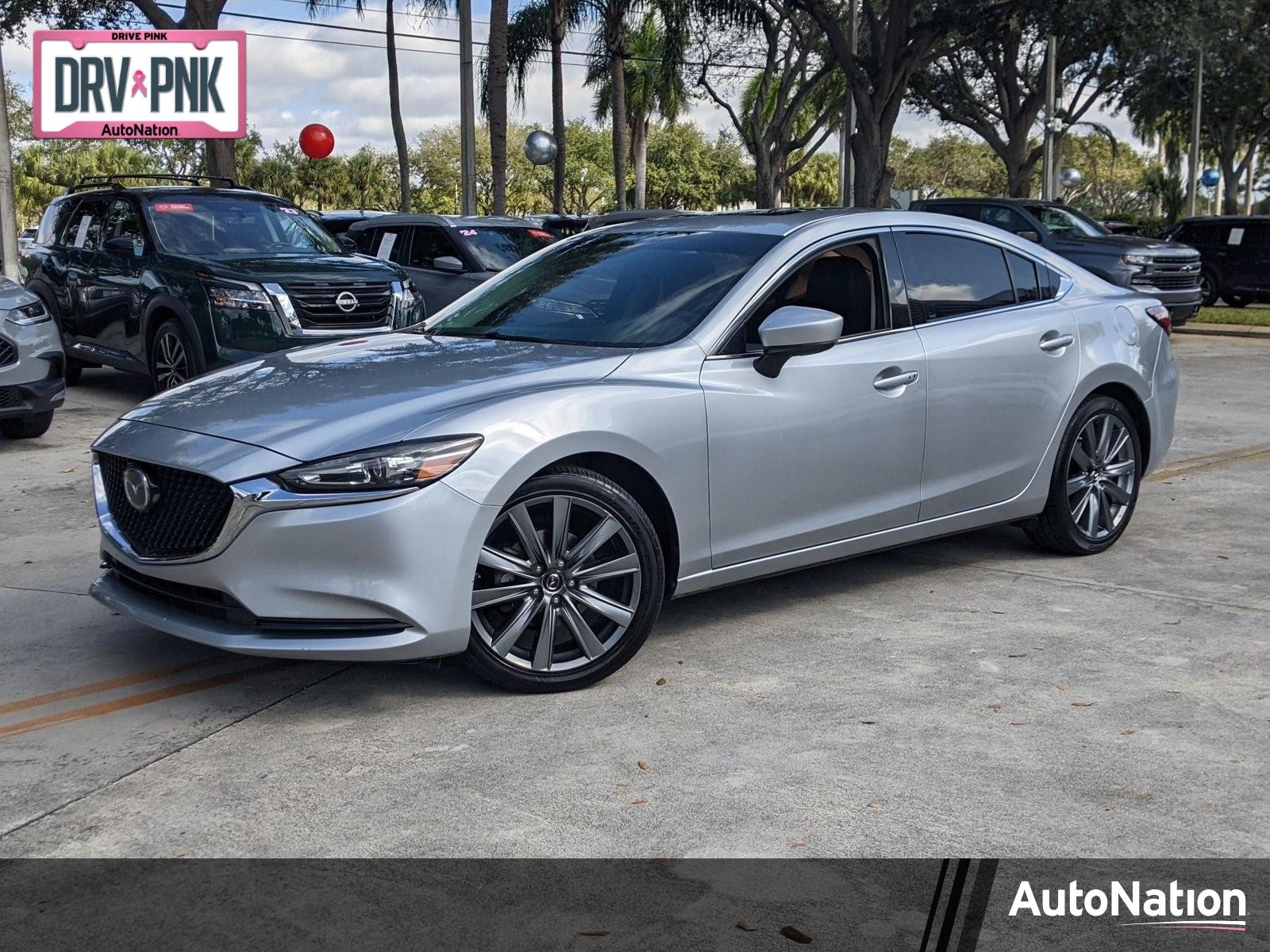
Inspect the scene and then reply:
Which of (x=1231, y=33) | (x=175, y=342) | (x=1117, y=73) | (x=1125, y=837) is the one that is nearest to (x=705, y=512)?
(x=1125, y=837)

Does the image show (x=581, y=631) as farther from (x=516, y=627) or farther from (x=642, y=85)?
(x=642, y=85)

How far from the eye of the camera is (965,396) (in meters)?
6.11

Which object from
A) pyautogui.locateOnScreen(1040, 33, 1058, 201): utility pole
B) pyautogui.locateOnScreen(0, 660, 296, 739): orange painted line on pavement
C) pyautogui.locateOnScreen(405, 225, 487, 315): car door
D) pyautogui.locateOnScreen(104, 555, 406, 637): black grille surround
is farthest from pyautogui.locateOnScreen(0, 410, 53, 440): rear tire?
pyautogui.locateOnScreen(1040, 33, 1058, 201): utility pole

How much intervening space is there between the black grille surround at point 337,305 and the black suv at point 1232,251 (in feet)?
59.8

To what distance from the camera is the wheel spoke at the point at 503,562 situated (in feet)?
15.4

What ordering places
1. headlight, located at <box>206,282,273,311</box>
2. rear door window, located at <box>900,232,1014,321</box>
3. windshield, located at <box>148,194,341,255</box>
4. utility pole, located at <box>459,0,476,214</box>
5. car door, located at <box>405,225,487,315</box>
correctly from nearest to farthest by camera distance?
rear door window, located at <box>900,232,1014,321</box>, headlight, located at <box>206,282,273,311</box>, windshield, located at <box>148,194,341,255</box>, car door, located at <box>405,225,487,315</box>, utility pole, located at <box>459,0,476,214</box>

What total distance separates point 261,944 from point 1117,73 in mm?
39421

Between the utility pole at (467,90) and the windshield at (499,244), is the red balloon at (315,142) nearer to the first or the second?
the utility pole at (467,90)

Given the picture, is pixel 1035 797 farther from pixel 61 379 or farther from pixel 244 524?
pixel 61 379

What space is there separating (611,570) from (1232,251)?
24638mm

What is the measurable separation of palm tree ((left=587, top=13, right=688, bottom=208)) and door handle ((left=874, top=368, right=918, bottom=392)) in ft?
114

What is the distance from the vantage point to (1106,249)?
20547 mm

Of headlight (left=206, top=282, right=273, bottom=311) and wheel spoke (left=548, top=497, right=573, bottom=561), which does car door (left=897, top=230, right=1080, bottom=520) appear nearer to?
wheel spoke (left=548, top=497, right=573, bottom=561)

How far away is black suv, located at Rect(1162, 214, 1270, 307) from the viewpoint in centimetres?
2620
